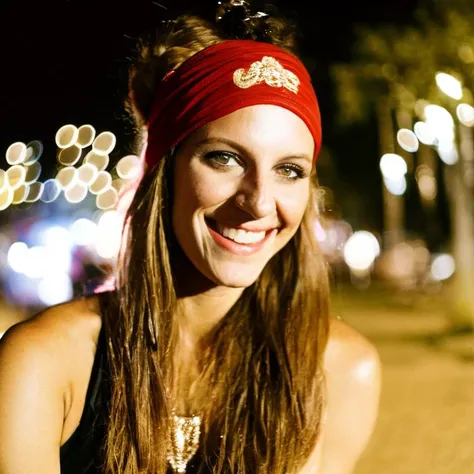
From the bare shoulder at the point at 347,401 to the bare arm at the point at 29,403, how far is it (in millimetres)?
896

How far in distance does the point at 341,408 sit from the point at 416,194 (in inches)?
1587

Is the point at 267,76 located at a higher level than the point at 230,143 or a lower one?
higher

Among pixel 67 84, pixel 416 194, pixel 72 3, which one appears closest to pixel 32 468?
pixel 72 3

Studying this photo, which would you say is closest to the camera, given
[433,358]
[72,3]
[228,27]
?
[228,27]

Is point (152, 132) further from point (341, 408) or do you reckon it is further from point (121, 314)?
point (341, 408)

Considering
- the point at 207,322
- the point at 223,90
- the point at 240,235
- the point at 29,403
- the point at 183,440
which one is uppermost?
the point at 223,90

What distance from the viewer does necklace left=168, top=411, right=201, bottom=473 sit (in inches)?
78.7

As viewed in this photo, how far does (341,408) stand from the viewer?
85.4 inches

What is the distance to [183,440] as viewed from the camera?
202 cm

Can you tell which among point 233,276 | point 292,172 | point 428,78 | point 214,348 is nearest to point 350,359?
point 214,348

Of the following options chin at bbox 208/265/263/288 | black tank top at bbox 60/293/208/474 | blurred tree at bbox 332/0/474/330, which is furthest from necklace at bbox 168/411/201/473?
blurred tree at bbox 332/0/474/330

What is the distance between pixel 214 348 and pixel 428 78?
8843mm

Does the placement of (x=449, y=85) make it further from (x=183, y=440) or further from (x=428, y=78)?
(x=183, y=440)

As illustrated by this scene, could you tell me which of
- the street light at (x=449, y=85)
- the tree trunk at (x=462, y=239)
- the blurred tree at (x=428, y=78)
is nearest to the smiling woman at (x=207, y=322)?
the street light at (x=449, y=85)
